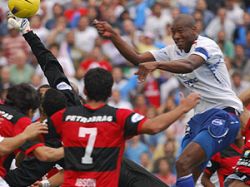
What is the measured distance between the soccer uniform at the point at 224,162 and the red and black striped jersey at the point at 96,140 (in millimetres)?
3335

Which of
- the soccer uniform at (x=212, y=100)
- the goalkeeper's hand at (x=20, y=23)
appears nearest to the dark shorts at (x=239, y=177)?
the soccer uniform at (x=212, y=100)

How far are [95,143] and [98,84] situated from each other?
1.88ft

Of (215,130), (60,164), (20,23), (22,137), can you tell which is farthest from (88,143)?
(20,23)

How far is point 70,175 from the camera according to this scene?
33.3ft

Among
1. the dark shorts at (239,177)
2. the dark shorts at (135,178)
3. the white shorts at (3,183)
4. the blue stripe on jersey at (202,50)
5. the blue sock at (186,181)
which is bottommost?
the dark shorts at (239,177)

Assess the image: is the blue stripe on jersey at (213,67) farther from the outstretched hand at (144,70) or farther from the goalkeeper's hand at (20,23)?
the goalkeeper's hand at (20,23)

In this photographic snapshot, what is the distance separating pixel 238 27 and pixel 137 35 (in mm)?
2714

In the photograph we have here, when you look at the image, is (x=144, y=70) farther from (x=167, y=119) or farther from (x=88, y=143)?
(x=88, y=143)

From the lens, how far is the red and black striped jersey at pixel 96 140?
9984 millimetres

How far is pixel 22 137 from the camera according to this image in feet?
33.6

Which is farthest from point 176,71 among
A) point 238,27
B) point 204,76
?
point 238,27

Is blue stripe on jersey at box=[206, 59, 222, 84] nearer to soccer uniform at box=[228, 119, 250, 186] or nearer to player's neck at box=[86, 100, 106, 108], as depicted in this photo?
soccer uniform at box=[228, 119, 250, 186]

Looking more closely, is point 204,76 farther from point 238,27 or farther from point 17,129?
point 238,27

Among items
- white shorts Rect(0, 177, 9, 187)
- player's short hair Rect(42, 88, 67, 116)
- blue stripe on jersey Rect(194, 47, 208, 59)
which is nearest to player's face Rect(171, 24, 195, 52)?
blue stripe on jersey Rect(194, 47, 208, 59)
